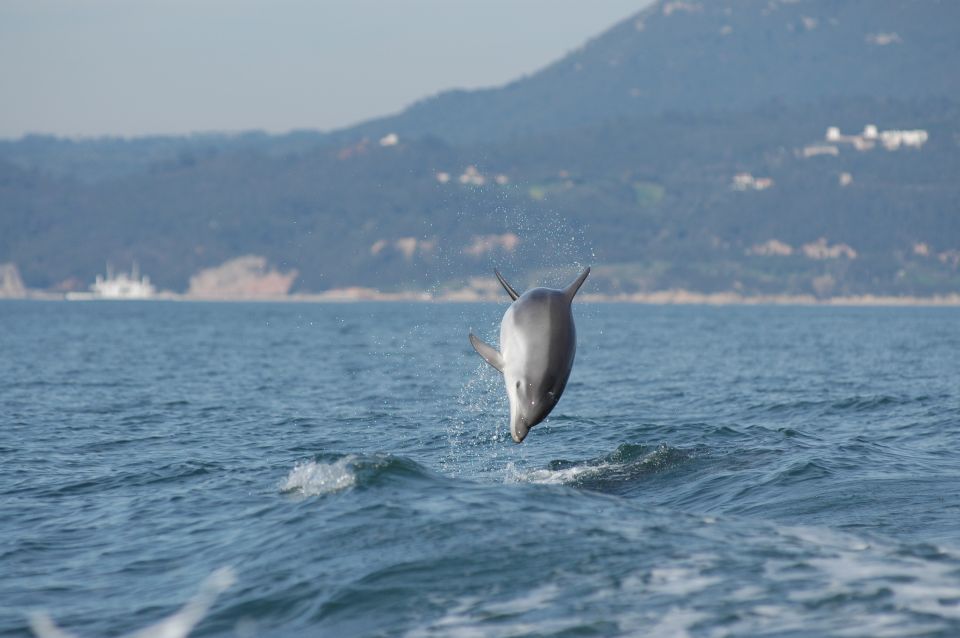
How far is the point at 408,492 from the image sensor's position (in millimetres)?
19688

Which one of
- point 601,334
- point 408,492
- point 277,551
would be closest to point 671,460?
point 408,492

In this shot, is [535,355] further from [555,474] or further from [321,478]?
[555,474]

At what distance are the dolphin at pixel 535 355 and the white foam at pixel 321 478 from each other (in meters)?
4.36

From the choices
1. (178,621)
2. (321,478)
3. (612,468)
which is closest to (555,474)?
A: (612,468)

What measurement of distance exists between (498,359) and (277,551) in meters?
4.27

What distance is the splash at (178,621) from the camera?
14000 millimetres

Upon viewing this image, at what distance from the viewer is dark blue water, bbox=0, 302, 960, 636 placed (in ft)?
46.0

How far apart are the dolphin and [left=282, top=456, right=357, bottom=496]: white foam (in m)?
4.36

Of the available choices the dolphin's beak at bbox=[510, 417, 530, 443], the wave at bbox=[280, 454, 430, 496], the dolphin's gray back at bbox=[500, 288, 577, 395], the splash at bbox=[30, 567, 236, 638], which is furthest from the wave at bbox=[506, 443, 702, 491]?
the splash at bbox=[30, 567, 236, 638]

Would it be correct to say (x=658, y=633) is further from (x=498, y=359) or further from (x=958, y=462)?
(x=958, y=462)

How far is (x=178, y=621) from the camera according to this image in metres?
14.3

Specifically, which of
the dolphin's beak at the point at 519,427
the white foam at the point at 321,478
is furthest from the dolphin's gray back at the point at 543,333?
the white foam at the point at 321,478

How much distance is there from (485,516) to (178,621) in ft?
17.2

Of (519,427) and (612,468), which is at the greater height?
(519,427)
